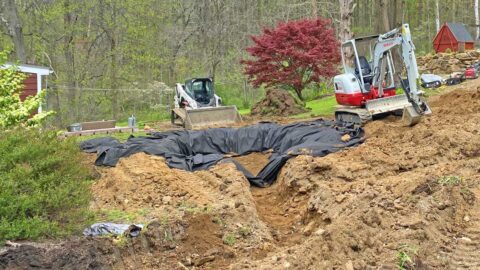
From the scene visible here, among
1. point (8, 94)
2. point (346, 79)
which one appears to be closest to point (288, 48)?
point (346, 79)

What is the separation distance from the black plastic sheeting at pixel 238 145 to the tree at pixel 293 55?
7.47 m

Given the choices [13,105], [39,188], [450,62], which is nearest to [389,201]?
[39,188]

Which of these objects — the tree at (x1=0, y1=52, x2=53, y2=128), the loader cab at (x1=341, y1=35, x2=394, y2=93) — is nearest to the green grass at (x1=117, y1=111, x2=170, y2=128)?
the loader cab at (x1=341, y1=35, x2=394, y2=93)

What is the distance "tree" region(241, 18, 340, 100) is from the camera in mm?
21375

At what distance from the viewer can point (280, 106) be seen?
19.2 metres

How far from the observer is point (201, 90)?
66.2 feet

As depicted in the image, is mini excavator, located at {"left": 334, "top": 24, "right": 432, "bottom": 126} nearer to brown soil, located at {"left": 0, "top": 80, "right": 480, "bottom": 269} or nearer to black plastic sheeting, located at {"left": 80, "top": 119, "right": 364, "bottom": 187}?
black plastic sheeting, located at {"left": 80, "top": 119, "right": 364, "bottom": 187}

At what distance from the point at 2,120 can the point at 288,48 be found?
1532 cm

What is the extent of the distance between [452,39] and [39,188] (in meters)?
26.0

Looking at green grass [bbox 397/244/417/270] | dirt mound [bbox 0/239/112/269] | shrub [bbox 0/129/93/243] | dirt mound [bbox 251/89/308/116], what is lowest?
dirt mound [bbox 0/239/112/269]

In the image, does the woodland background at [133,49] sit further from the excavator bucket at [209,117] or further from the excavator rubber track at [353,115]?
the excavator rubber track at [353,115]

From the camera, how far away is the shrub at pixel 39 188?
5.82 m

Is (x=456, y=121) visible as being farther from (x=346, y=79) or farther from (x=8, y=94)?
(x=8, y=94)

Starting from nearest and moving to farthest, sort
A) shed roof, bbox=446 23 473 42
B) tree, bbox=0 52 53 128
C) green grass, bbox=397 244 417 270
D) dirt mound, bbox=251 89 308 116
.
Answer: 1. green grass, bbox=397 244 417 270
2. tree, bbox=0 52 53 128
3. dirt mound, bbox=251 89 308 116
4. shed roof, bbox=446 23 473 42
